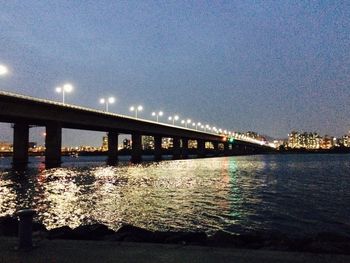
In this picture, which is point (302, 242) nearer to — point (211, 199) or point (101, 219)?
point (101, 219)

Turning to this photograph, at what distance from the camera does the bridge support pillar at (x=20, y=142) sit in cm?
10094

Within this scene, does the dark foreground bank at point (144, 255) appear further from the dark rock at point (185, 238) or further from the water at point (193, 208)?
the water at point (193, 208)

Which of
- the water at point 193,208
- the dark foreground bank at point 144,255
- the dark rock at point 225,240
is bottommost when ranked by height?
the water at point 193,208

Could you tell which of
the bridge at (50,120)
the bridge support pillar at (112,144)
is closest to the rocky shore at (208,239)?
the bridge at (50,120)

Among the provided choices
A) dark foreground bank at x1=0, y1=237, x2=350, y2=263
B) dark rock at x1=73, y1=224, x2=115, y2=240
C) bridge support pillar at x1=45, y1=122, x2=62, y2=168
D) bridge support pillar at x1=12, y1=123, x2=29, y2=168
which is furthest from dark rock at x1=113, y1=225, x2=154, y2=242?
bridge support pillar at x1=12, y1=123, x2=29, y2=168

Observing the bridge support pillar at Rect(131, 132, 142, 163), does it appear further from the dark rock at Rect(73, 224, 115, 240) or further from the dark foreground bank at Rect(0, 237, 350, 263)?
the dark foreground bank at Rect(0, 237, 350, 263)

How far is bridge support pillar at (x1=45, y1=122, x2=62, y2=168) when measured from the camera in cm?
9256

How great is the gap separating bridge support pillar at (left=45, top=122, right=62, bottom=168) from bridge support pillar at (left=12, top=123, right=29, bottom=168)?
8130mm

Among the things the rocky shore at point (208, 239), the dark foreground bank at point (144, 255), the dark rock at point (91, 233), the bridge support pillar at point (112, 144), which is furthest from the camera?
the bridge support pillar at point (112, 144)

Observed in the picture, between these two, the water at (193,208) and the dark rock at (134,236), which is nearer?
the dark rock at (134,236)

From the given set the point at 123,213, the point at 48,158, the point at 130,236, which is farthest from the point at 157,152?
the point at 130,236

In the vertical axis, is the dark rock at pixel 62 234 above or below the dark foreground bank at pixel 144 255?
below

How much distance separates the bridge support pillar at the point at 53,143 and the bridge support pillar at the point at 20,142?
8130 millimetres

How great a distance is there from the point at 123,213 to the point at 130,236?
13025mm
